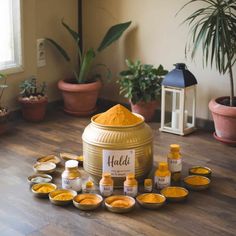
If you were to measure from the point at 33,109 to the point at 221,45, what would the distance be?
1567 millimetres

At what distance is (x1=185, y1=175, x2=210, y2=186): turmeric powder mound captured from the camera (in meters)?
2.79

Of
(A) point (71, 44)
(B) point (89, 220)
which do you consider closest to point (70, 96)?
(A) point (71, 44)

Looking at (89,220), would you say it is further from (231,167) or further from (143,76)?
(143,76)

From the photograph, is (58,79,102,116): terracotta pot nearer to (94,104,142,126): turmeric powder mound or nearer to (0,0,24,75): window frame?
(0,0,24,75): window frame

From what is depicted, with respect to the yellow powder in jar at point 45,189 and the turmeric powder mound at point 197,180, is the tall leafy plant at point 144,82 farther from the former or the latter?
the yellow powder in jar at point 45,189

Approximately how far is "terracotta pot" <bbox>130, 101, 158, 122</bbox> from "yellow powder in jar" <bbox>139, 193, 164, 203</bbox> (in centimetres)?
136

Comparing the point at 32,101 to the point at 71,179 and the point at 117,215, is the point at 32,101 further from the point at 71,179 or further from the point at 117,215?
the point at 117,215

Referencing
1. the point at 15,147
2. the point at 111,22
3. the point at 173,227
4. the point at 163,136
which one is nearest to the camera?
the point at 173,227

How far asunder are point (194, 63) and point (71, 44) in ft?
3.92

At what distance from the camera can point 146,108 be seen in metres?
3.93

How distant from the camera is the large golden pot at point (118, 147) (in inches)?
105

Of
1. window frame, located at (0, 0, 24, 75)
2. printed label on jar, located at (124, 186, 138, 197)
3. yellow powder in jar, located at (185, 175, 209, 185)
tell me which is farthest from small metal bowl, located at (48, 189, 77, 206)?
window frame, located at (0, 0, 24, 75)

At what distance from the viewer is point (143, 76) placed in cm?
383

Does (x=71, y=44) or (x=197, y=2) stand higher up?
(x=197, y=2)
